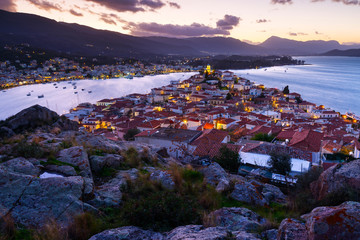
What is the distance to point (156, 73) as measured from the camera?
150375 mm

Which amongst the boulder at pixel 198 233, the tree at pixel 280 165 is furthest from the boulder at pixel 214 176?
the tree at pixel 280 165

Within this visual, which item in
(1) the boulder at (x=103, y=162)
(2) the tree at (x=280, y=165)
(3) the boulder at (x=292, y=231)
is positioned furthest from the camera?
(2) the tree at (x=280, y=165)

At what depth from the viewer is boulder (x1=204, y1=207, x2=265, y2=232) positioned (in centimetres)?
342

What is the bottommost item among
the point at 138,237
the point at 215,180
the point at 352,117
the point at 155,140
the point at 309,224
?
the point at 352,117

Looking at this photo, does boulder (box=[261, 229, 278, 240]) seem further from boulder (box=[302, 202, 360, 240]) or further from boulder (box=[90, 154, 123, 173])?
boulder (box=[90, 154, 123, 173])

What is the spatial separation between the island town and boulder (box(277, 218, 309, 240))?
7.20 meters

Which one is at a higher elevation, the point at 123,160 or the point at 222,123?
the point at 123,160

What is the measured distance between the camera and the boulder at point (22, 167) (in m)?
Result: 4.58

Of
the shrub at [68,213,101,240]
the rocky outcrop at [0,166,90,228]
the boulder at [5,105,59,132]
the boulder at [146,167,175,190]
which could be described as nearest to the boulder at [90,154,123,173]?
the boulder at [146,167,175,190]

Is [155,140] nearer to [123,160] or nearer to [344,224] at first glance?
[123,160]

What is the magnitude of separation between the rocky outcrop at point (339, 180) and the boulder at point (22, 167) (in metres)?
5.62

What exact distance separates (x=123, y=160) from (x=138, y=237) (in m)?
4.03

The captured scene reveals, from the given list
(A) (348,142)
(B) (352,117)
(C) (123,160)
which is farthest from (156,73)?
(C) (123,160)

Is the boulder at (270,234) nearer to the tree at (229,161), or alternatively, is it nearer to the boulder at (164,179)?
the boulder at (164,179)
